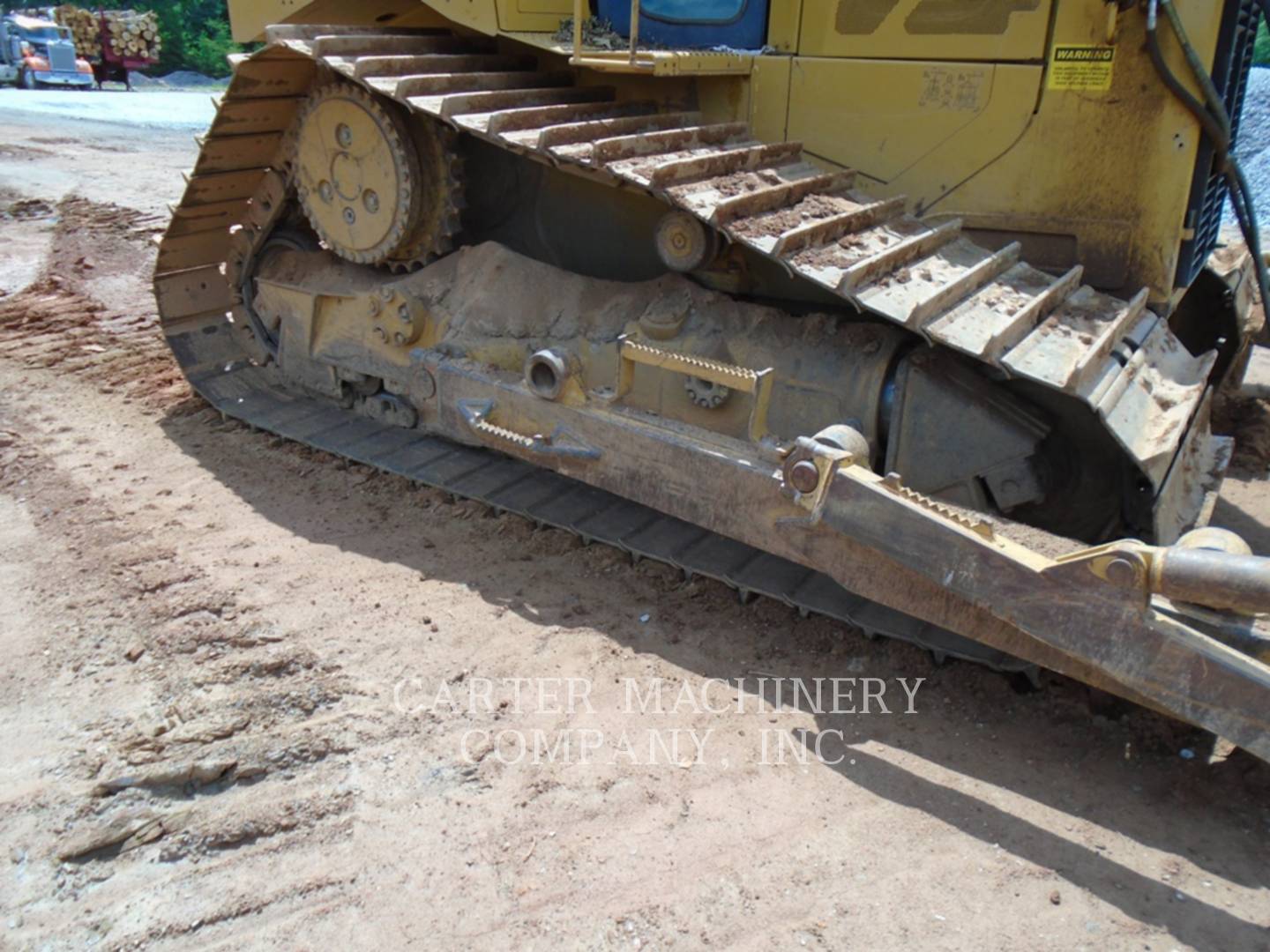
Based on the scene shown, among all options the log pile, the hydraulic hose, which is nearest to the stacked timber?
the log pile

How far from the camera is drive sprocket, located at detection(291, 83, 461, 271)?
15.0ft

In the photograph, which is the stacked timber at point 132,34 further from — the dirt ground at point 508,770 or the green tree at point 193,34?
the dirt ground at point 508,770

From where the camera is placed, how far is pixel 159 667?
3.53 metres

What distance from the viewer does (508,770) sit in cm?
310

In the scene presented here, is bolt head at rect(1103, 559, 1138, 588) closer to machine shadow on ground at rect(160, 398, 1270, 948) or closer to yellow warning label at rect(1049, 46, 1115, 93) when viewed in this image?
machine shadow on ground at rect(160, 398, 1270, 948)

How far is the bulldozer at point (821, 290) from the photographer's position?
309 cm

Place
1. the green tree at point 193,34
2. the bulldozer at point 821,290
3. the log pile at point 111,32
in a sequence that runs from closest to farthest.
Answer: the bulldozer at point 821,290
the log pile at point 111,32
the green tree at point 193,34

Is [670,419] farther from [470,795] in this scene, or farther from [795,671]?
[470,795]

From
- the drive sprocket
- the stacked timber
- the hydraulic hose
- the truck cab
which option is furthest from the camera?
the stacked timber

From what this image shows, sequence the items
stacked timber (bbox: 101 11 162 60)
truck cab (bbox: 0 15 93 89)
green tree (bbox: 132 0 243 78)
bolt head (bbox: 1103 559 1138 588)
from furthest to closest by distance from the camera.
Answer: green tree (bbox: 132 0 243 78), stacked timber (bbox: 101 11 162 60), truck cab (bbox: 0 15 93 89), bolt head (bbox: 1103 559 1138 588)

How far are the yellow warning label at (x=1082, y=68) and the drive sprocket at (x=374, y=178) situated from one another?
238cm

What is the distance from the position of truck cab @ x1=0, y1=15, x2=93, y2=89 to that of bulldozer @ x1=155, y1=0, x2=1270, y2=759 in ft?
71.1

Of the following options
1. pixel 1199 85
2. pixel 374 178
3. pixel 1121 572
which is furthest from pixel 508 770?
pixel 1199 85

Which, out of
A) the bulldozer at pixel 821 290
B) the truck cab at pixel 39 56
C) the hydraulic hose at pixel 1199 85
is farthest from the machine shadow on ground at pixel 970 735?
the truck cab at pixel 39 56
